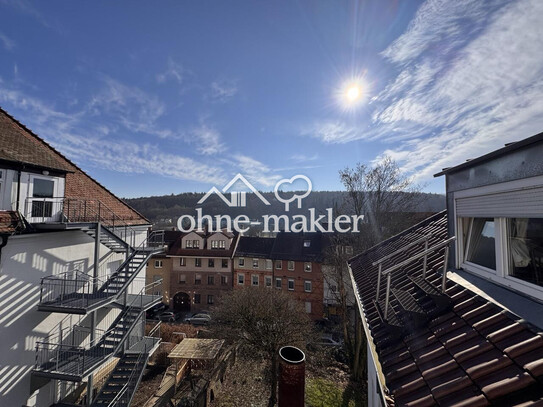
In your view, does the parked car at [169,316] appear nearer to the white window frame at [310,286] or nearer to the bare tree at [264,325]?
the white window frame at [310,286]

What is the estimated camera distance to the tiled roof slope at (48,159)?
27.5 feet

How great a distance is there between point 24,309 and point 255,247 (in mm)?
24221

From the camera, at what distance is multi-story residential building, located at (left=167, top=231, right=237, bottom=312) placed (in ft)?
97.5

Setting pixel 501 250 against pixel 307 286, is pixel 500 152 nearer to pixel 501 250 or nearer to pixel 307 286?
pixel 501 250

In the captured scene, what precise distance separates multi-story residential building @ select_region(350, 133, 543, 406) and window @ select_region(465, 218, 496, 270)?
0.02 metres

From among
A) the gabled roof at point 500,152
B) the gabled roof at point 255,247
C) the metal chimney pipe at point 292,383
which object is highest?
the gabled roof at point 500,152

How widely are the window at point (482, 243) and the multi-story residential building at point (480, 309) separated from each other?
2 cm

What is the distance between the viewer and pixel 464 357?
253 centimetres

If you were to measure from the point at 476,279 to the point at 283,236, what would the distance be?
1121 inches

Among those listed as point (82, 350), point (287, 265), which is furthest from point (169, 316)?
point (82, 350)

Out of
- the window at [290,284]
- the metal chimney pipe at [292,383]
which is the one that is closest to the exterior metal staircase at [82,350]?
the metal chimney pipe at [292,383]

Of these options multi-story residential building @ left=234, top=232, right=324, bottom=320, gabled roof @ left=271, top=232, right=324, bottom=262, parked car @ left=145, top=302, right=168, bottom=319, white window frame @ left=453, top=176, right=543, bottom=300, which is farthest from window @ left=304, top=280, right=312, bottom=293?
white window frame @ left=453, top=176, right=543, bottom=300

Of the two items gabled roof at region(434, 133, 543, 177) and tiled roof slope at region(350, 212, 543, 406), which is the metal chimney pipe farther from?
gabled roof at region(434, 133, 543, 177)

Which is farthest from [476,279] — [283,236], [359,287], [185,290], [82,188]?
[185,290]
